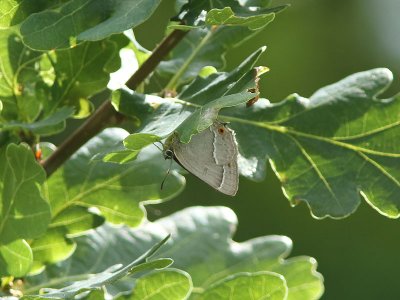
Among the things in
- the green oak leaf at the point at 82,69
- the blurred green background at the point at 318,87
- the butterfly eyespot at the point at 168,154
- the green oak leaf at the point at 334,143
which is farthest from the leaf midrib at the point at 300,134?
the blurred green background at the point at 318,87

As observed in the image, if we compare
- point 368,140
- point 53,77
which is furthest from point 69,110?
point 368,140

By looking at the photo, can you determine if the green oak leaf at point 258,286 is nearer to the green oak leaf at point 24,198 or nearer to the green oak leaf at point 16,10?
the green oak leaf at point 24,198

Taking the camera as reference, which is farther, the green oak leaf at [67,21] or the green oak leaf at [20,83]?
the green oak leaf at [20,83]

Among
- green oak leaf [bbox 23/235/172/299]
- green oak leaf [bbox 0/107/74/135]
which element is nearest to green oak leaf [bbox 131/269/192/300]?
green oak leaf [bbox 23/235/172/299]

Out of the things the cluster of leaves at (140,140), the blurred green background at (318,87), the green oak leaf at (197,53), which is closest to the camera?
the cluster of leaves at (140,140)

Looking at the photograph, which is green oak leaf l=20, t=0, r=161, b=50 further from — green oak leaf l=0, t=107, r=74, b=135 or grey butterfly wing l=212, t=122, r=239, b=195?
grey butterfly wing l=212, t=122, r=239, b=195

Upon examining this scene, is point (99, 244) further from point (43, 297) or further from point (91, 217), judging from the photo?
point (43, 297)
